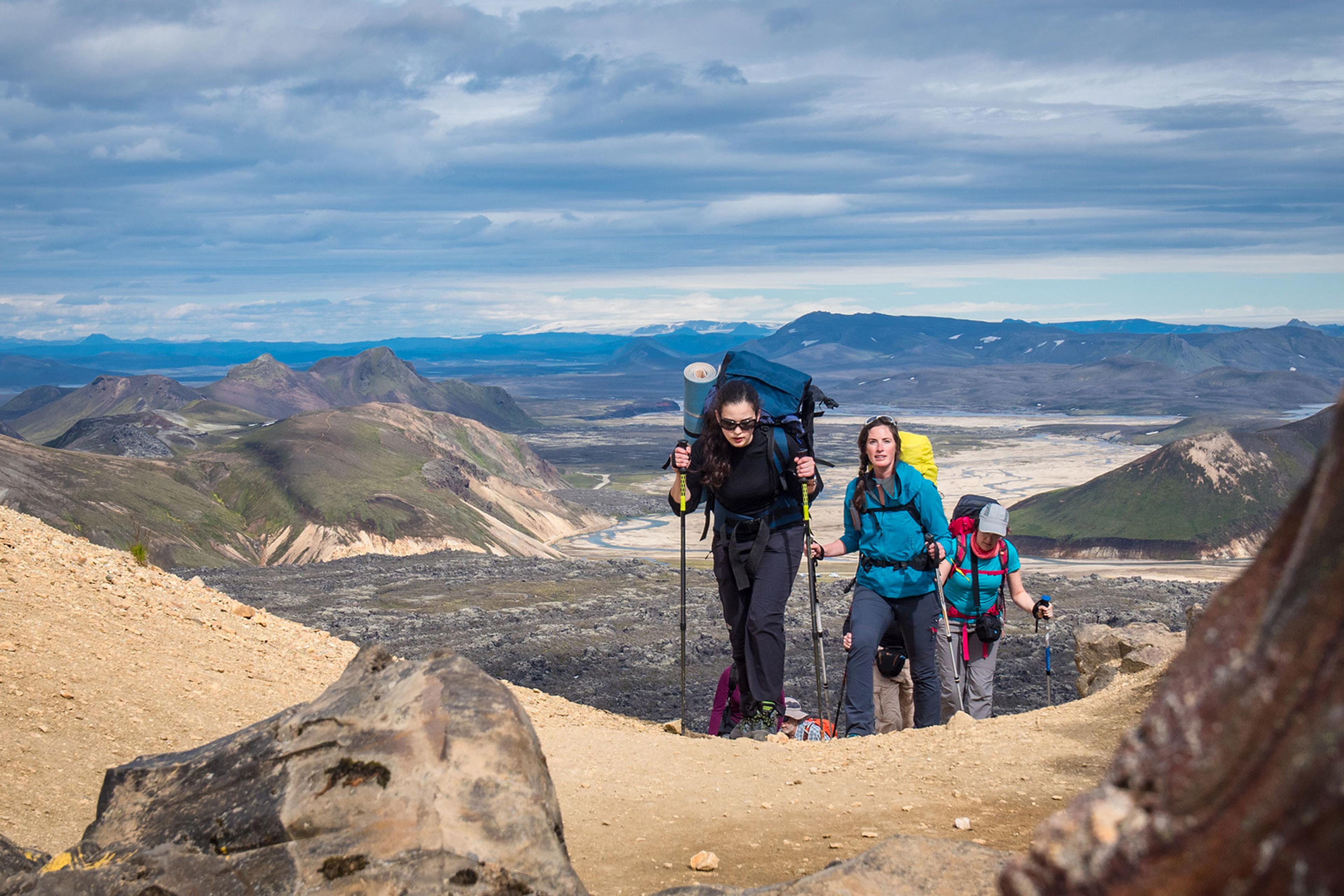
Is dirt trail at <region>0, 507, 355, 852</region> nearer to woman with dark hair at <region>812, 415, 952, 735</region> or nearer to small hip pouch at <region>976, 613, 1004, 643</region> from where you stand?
woman with dark hair at <region>812, 415, 952, 735</region>

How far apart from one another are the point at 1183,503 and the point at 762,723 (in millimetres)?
93803

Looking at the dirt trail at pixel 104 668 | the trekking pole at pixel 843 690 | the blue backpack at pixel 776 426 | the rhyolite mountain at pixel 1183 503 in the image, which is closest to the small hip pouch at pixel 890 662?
the trekking pole at pixel 843 690

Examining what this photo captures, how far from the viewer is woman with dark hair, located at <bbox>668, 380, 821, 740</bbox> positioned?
8.85 m

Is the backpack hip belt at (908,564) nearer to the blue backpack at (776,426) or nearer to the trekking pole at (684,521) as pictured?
the blue backpack at (776,426)

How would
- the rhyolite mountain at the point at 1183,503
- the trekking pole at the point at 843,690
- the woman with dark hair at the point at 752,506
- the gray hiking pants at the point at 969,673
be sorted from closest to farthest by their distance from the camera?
1. the woman with dark hair at the point at 752,506
2. the trekking pole at the point at 843,690
3. the gray hiking pants at the point at 969,673
4. the rhyolite mountain at the point at 1183,503

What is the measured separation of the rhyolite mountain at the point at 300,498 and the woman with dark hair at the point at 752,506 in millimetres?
41894

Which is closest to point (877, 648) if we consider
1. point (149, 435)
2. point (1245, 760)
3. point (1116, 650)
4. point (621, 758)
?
point (621, 758)

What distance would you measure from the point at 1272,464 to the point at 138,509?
8813 cm

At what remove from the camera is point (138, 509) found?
2416 inches

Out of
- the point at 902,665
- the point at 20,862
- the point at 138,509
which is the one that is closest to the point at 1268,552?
the point at 20,862

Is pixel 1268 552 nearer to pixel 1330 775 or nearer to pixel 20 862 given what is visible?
pixel 1330 775

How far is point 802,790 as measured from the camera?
750 cm

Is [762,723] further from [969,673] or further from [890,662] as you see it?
[969,673]

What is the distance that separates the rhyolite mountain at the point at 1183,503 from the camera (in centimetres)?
8831
